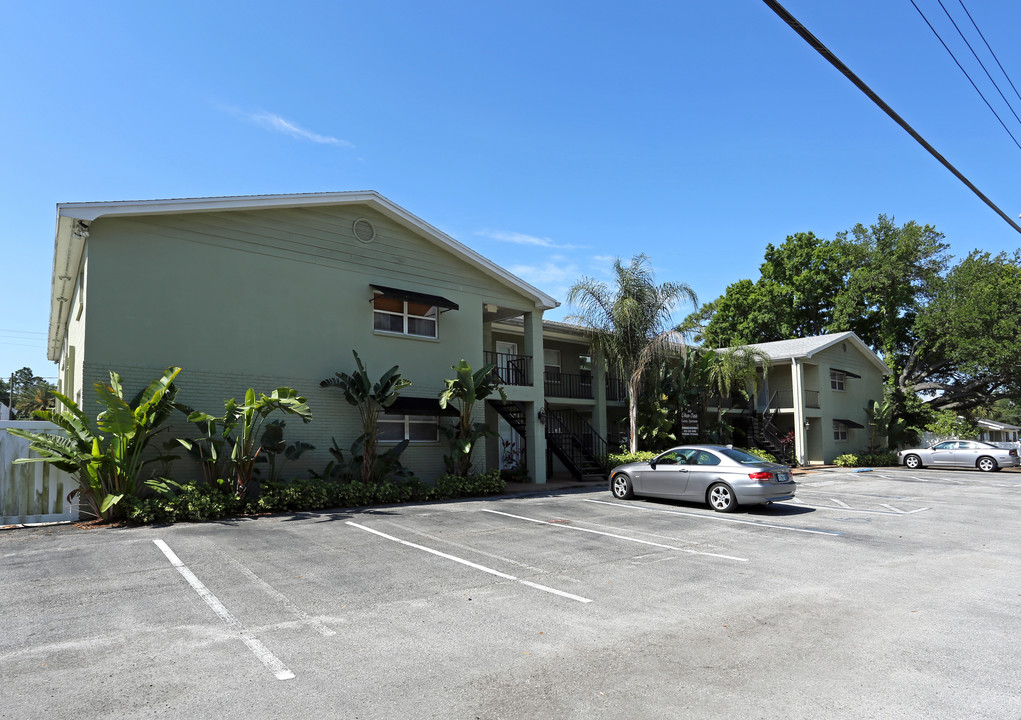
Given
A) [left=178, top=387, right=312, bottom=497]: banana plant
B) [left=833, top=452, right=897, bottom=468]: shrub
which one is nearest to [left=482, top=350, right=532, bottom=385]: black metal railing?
[left=178, top=387, right=312, bottom=497]: banana plant

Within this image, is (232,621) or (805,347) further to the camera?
(805,347)

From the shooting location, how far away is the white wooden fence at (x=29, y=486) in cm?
1157

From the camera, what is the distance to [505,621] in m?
6.31

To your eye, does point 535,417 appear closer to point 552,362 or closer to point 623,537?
point 552,362

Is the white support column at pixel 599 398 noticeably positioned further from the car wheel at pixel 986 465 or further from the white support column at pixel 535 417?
the car wheel at pixel 986 465

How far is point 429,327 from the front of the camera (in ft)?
59.8

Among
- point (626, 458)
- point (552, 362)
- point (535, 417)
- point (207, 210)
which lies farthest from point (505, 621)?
point (552, 362)

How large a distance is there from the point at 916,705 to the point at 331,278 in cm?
1476

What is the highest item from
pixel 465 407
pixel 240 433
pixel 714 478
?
pixel 465 407

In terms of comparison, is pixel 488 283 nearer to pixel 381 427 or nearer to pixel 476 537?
pixel 381 427

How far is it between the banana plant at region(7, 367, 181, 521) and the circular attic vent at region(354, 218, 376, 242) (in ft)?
21.3

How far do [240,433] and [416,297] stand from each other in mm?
5671

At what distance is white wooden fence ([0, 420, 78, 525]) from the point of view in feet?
38.0

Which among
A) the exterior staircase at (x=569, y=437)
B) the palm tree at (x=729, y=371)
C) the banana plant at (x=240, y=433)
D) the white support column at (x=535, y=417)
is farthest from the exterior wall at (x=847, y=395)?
the banana plant at (x=240, y=433)
